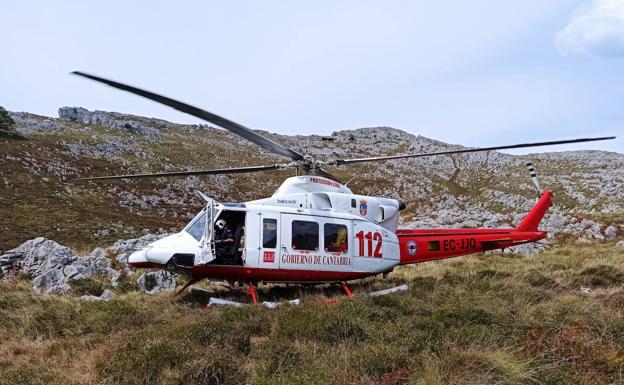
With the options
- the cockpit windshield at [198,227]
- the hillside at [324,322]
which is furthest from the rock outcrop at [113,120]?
Result: the cockpit windshield at [198,227]

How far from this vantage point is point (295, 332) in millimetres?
6457

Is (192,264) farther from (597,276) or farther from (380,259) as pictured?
(597,276)

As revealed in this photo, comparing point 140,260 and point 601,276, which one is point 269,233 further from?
point 601,276

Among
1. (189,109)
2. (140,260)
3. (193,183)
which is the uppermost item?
(189,109)

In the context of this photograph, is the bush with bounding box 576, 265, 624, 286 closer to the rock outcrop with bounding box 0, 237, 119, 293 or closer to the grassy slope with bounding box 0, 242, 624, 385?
the grassy slope with bounding box 0, 242, 624, 385

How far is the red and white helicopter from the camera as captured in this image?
9.02 m

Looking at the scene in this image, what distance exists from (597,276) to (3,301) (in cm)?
1354

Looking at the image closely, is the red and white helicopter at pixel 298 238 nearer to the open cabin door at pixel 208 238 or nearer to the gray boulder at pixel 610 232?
the open cabin door at pixel 208 238

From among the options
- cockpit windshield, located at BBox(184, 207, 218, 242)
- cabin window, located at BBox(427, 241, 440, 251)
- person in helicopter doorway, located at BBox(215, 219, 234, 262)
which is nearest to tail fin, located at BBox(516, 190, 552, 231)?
cabin window, located at BBox(427, 241, 440, 251)

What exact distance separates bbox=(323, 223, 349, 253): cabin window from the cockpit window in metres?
2.65

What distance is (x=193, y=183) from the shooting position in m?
43.1

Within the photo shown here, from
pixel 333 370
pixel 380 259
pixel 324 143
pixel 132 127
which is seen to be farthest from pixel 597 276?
pixel 324 143

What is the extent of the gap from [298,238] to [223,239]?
1617 mm

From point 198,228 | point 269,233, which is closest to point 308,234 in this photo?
point 269,233
